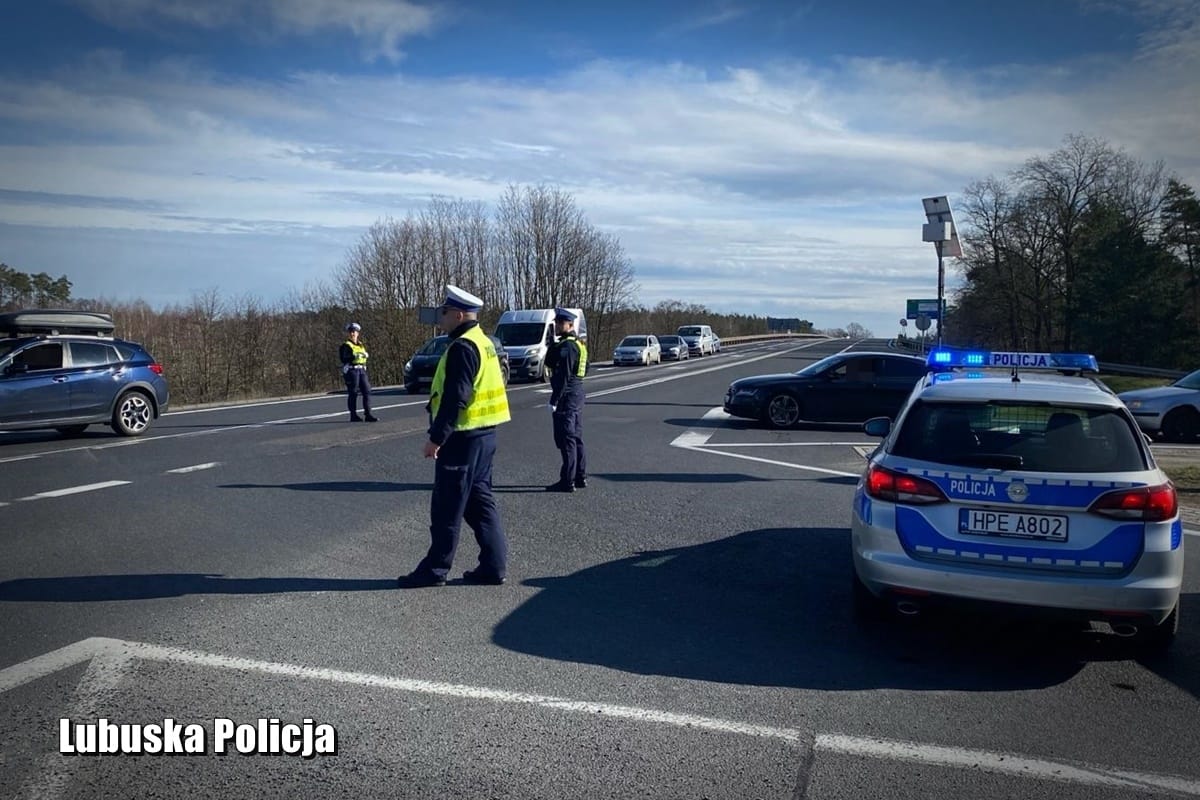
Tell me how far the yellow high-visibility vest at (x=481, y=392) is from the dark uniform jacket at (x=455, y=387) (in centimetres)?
3

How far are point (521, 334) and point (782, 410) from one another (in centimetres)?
1746

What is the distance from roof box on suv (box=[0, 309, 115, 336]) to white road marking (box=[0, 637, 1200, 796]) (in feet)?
38.5

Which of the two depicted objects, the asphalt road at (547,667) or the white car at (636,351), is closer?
the asphalt road at (547,667)

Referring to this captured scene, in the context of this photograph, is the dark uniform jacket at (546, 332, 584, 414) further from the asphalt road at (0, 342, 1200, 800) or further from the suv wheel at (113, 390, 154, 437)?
the suv wheel at (113, 390, 154, 437)

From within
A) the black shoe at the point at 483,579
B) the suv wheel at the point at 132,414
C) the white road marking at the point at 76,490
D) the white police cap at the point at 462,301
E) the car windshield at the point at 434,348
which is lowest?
the black shoe at the point at 483,579

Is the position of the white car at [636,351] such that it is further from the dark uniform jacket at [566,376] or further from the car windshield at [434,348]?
the dark uniform jacket at [566,376]

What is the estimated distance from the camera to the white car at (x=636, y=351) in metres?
51.3

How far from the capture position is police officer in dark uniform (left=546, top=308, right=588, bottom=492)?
34.2 feet

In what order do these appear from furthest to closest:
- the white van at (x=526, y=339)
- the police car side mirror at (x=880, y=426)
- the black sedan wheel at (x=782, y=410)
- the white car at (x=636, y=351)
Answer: the white car at (x=636, y=351) < the white van at (x=526, y=339) < the black sedan wheel at (x=782, y=410) < the police car side mirror at (x=880, y=426)

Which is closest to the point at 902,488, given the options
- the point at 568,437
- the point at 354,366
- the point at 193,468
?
the point at 568,437

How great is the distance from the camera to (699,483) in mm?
11352

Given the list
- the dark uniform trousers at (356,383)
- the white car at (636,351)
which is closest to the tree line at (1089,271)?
the white car at (636,351)

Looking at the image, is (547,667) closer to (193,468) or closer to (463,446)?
(463,446)

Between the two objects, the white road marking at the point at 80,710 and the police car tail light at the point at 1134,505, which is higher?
the police car tail light at the point at 1134,505
